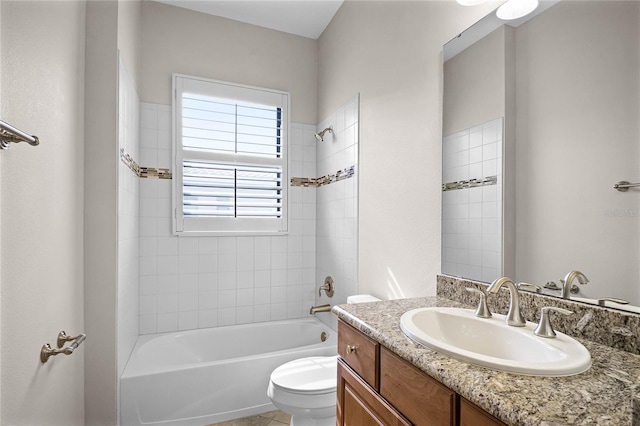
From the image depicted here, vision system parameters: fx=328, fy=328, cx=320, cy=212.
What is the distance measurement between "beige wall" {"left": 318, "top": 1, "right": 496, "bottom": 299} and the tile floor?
98cm

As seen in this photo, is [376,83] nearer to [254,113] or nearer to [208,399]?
[254,113]

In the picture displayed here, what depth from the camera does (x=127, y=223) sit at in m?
2.11

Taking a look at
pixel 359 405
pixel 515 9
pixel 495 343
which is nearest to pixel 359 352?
pixel 359 405

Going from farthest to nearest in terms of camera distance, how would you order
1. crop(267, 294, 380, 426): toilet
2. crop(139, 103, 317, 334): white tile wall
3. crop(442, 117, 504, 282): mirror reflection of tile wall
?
crop(139, 103, 317, 334): white tile wall, crop(267, 294, 380, 426): toilet, crop(442, 117, 504, 282): mirror reflection of tile wall

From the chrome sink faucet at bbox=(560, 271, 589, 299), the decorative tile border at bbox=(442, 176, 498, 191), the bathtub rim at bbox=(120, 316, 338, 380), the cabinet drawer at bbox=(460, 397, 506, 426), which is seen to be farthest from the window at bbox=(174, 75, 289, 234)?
the cabinet drawer at bbox=(460, 397, 506, 426)

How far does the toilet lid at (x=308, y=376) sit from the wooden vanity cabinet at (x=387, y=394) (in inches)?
15.7

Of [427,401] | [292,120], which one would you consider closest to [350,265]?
[292,120]

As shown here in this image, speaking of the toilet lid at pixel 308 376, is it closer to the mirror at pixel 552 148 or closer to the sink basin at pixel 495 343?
the sink basin at pixel 495 343

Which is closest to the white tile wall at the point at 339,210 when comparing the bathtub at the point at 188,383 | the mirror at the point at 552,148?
the bathtub at the point at 188,383

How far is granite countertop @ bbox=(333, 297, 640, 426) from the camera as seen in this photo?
550mm

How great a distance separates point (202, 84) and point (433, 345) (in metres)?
2.69

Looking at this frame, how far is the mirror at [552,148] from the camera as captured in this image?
0.86 m

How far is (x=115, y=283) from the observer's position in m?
1.78

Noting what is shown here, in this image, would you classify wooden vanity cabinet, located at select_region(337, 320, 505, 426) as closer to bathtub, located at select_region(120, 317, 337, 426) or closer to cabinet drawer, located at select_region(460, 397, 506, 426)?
cabinet drawer, located at select_region(460, 397, 506, 426)
